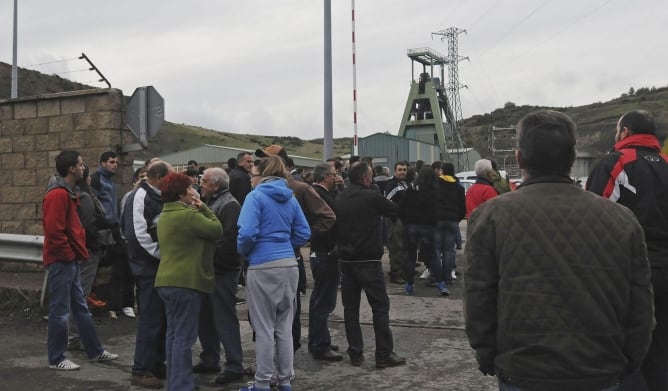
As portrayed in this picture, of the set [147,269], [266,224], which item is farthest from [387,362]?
[147,269]

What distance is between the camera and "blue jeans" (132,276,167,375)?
5547 millimetres

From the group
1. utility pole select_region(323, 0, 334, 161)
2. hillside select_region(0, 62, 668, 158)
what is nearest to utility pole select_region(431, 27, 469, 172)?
hillside select_region(0, 62, 668, 158)

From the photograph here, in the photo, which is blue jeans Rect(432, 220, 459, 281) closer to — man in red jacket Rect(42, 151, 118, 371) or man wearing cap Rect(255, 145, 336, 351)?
man wearing cap Rect(255, 145, 336, 351)

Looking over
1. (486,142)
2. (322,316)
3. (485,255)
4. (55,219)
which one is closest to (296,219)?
(322,316)

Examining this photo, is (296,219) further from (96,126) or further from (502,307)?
(96,126)

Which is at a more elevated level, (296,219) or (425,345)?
(296,219)

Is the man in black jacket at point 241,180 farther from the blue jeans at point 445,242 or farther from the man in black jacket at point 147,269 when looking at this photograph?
the man in black jacket at point 147,269

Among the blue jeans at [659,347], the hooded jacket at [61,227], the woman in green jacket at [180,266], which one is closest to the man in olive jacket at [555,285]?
the blue jeans at [659,347]

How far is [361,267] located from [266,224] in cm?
140

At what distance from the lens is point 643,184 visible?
388cm

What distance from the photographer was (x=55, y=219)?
5.77 m

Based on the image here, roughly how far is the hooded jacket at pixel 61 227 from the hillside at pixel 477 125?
47.7m

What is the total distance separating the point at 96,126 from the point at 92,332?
4015 millimetres

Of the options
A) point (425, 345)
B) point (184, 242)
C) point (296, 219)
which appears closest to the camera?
point (184, 242)
